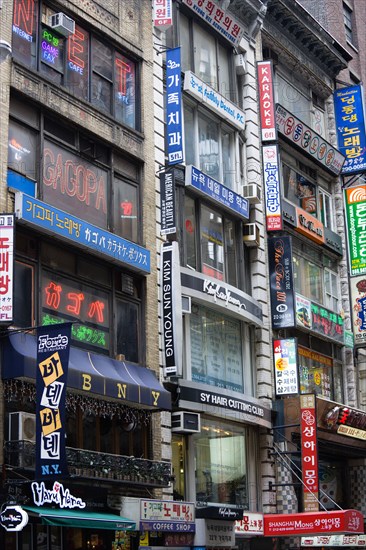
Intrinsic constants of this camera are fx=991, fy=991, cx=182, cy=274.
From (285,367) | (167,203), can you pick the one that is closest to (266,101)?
(167,203)

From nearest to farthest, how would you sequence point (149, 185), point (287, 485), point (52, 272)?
point (52, 272) < point (149, 185) < point (287, 485)

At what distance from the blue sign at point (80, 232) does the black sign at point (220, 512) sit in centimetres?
645

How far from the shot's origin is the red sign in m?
26.7

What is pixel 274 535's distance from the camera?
94.7 feet

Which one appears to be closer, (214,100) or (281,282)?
(214,100)

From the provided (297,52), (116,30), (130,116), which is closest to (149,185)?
(130,116)

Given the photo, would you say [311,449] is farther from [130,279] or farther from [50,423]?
[50,423]

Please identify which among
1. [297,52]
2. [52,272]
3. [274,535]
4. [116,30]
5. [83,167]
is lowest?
[274,535]

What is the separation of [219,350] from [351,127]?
49.9 ft

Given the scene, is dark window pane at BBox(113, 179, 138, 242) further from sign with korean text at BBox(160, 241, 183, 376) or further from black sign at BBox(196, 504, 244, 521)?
black sign at BBox(196, 504, 244, 521)

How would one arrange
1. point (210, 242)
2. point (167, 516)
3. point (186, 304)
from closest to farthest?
point (167, 516), point (186, 304), point (210, 242)

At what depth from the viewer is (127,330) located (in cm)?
2583

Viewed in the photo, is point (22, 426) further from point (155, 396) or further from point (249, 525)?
point (249, 525)

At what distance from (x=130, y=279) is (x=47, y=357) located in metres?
6.82
